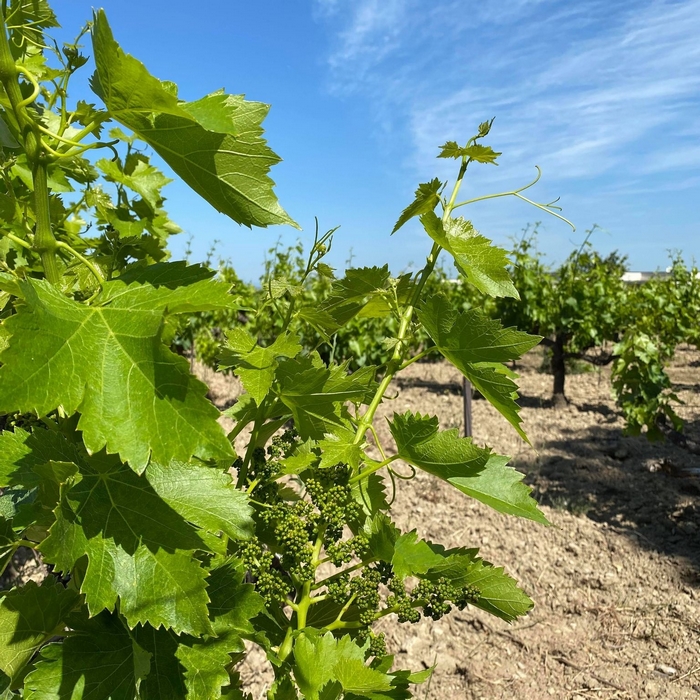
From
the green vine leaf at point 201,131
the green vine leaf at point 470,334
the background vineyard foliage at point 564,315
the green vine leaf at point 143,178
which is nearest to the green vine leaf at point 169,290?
the green vine leaf at point 201,131

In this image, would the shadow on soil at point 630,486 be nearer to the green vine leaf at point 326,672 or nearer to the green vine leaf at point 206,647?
the green vine leaf at point 326,672

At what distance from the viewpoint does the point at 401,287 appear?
3.76ft

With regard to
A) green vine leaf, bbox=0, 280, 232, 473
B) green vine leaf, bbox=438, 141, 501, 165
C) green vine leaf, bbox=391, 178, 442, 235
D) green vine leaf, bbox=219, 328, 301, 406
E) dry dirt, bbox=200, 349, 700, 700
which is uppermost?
green vine leaf, bbox=438, 141, 501, 165

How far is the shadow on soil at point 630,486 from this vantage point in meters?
4.43

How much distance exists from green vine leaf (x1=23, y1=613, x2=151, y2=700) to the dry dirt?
124 cm

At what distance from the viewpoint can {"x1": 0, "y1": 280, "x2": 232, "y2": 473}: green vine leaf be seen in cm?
65

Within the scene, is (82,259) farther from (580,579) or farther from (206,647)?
(580,579)

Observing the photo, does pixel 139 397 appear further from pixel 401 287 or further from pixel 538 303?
pixel 538 303

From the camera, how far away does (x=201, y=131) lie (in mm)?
772

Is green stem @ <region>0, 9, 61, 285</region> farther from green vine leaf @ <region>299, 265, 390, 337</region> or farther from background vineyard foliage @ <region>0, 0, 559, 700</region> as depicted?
green vine leaf @ <region>299, 265, 390, 337</region>

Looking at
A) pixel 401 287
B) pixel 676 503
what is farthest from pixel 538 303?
pixel 401 287

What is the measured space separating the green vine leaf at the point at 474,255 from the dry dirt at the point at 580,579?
98 cm

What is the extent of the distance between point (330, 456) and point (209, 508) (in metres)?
0.19

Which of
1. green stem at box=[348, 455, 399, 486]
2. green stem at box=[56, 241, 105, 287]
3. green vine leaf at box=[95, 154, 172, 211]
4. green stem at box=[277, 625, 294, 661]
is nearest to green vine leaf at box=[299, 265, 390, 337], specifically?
green stem at box=[348, 455, 399, 486]
